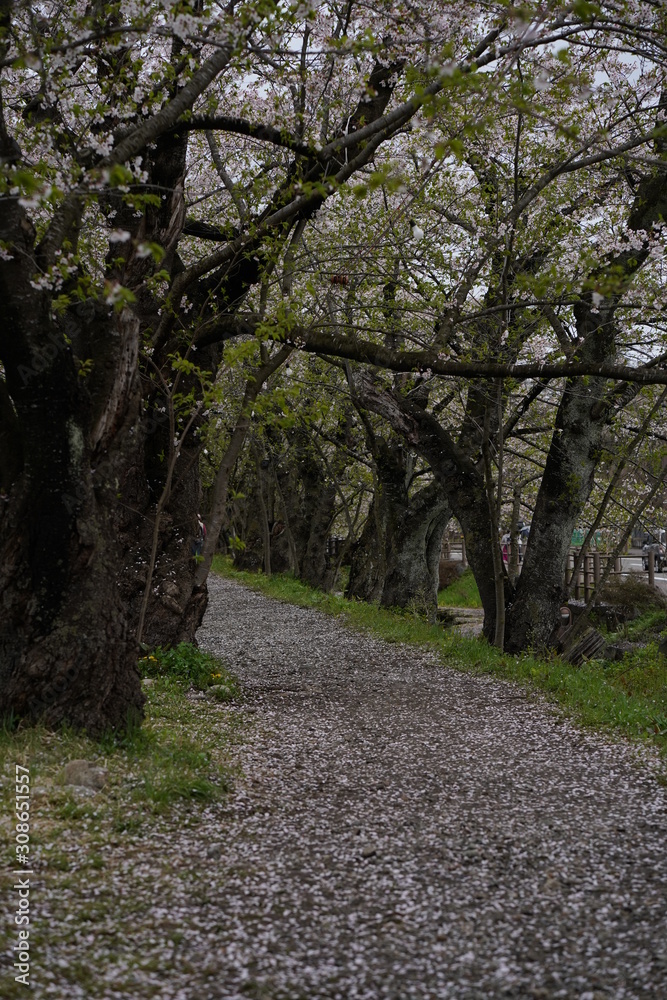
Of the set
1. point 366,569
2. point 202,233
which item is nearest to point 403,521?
point 366,569

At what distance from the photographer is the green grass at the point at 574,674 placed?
710 cm

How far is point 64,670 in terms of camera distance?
5.67 m

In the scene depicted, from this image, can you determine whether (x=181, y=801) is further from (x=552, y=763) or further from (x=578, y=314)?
(x=578, y=314)

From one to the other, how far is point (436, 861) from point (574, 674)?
5136 mm

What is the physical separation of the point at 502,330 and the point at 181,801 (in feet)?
24.8

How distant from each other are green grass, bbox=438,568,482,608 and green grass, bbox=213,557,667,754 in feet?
39.6

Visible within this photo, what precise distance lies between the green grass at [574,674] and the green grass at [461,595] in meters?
12.1

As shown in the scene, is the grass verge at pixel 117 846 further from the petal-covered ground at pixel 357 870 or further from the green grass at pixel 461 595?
the green grass at pixel 461 595

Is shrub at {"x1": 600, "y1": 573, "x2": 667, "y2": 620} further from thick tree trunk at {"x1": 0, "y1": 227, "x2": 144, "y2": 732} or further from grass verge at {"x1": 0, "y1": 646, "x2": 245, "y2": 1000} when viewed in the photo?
thick tree trunk at {"x1": 0, "y1": 227, "x2": 144, "y2": 732}

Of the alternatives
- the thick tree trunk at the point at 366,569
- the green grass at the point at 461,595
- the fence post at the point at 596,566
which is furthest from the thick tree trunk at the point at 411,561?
the green grass at the point at 461,595

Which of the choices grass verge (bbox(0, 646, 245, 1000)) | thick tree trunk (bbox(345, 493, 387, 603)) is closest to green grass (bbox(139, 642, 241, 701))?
grass verge (bbox(0, 646, 245, 1000))

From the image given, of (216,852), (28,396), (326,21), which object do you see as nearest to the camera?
(216,852)

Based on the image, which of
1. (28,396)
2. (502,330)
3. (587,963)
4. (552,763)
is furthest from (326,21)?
(587,963)

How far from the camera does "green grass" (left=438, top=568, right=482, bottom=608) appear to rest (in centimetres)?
2780
